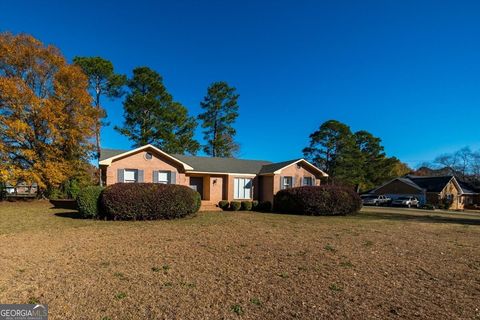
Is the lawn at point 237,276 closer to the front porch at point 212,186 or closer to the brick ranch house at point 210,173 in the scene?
the brick ranch house at point 210,173

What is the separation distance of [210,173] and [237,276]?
18.5 meters

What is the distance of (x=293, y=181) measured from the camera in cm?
2530

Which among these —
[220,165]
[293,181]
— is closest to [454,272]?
[293,181]

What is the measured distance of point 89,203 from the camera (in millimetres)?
14094

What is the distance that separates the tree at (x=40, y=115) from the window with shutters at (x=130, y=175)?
5404mm

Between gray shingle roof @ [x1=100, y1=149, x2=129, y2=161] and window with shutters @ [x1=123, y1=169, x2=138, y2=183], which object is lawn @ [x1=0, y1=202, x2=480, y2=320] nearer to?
window with shutters @ [x1=123, y1=169, x2=138, y2=183]

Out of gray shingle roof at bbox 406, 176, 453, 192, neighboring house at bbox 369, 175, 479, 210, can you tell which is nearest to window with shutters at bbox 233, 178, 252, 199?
neighboring house at bbox 369, 175, 479, 210

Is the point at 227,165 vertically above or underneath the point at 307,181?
above

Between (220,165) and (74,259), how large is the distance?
19531mm

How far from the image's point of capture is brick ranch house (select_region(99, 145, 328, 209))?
21.1 m

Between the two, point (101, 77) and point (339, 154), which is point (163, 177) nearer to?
point (101, 77)

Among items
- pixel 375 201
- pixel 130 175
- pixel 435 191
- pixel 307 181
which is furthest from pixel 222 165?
pixel 435 191

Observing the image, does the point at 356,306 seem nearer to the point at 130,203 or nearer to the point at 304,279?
the point at 304,279

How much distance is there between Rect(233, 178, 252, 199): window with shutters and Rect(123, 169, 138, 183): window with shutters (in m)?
8.03
